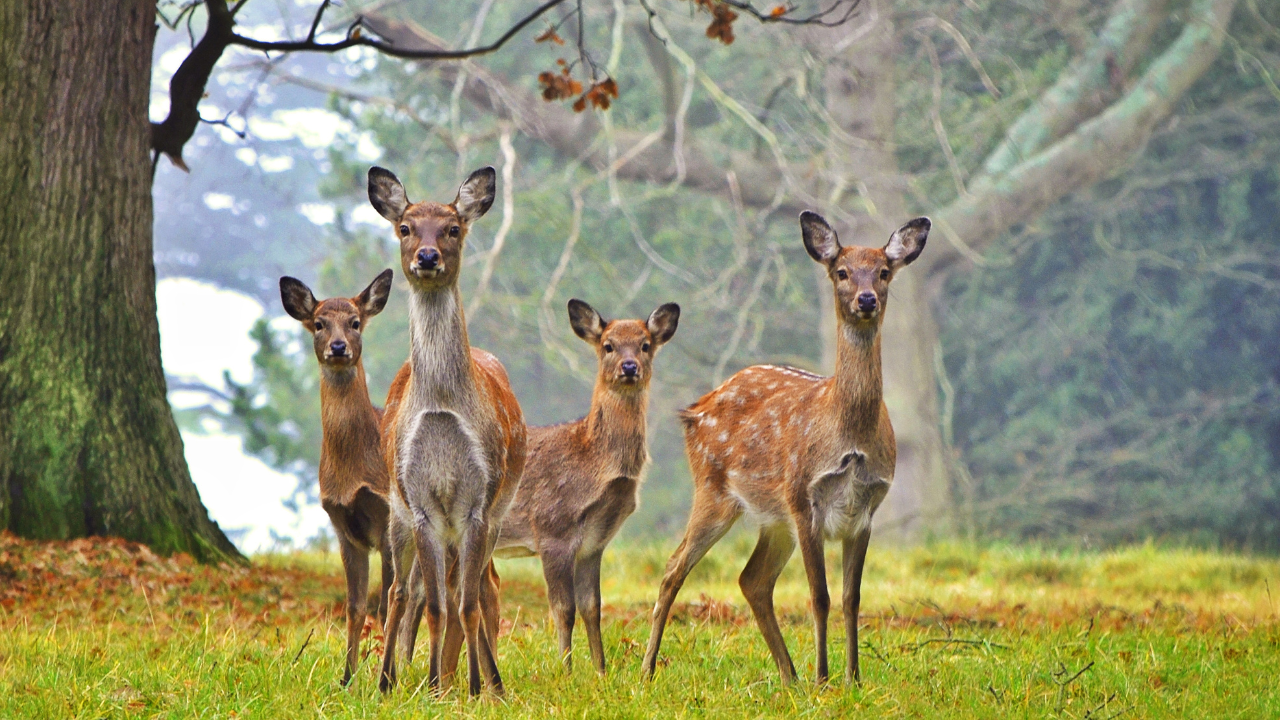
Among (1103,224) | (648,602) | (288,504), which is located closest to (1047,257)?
(1103,224)

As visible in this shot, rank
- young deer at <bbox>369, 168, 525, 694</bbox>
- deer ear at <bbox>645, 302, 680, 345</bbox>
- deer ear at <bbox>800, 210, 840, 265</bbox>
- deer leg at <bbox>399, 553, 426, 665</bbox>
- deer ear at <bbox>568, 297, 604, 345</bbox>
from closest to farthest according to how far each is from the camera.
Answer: young deer at <bbox>369, 168, 525, 694</bbox> < deer leg at <bbox>399, 553, 426, 665</bbox> < deer ear at <bbox>800, 210, 840, 265</bbox> < deer ear at <bbox>568, 297, 604, 345</bbox> < deer ear at <bbox>645, 302, 680, 345</bbox>

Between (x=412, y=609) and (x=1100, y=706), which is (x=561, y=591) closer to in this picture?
(x=412, y=609)

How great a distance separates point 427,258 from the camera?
218 inches

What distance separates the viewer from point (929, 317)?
19797 mm

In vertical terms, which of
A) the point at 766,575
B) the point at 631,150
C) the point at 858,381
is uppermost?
the point at 631,150

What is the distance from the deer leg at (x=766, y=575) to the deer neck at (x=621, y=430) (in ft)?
2.33

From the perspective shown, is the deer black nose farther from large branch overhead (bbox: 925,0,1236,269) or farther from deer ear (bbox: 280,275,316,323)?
large branch overhead (bbox: 925,0,1236,269)

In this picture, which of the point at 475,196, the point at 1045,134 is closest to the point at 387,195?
the point at 475,196

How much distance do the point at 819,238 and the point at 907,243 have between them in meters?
0.41

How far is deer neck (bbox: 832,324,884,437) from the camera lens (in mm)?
6352

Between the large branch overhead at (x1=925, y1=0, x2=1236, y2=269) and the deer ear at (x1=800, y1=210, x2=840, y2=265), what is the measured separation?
12073 mm

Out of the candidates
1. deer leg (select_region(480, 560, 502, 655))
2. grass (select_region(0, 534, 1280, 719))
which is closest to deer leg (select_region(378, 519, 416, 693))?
grass (select_region(0, 534, 1280, 719))

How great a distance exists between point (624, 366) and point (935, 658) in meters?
1.98

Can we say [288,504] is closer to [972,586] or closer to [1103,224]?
[1103,224]
